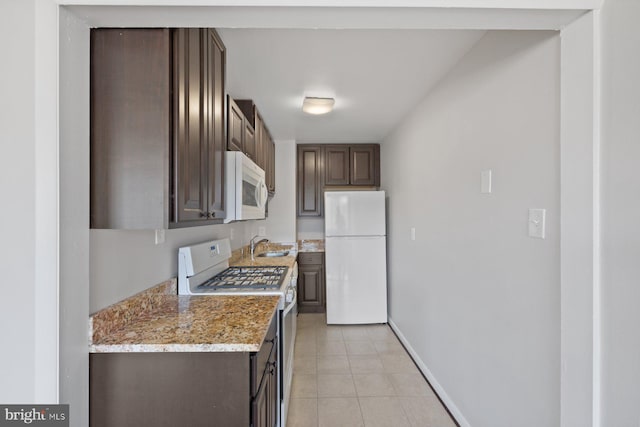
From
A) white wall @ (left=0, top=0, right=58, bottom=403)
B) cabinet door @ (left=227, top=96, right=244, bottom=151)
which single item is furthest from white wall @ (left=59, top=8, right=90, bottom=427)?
cabinet door @ (left=227, top=96, right=244, bottom=151)

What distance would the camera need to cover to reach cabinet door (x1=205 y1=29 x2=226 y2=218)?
1472 millimetres

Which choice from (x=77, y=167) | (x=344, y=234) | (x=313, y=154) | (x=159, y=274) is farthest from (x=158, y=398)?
(x=313, y=154)

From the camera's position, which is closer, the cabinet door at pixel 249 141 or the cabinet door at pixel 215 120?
the cabinet door at pixel 215 120

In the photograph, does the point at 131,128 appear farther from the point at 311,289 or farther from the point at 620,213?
the point at 311,289

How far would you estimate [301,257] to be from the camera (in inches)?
164

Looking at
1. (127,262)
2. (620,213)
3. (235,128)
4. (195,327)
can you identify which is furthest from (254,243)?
(620,213)

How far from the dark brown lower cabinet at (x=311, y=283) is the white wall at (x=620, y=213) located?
3349 mm

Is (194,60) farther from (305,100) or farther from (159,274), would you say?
(305,100)

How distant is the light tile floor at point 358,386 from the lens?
2096 millimetres

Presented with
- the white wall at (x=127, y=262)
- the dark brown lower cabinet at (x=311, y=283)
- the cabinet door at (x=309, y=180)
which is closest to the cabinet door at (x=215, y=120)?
the white wall at (x=127, y=262)

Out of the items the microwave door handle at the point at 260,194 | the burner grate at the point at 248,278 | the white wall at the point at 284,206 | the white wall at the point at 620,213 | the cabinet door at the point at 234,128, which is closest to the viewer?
the white wall at the point at 620,213

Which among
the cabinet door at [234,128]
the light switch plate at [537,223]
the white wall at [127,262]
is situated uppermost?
the cabinet door at [234,128]

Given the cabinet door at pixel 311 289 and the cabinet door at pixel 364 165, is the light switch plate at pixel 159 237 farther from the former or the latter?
the cabinet door at pixel 364 165

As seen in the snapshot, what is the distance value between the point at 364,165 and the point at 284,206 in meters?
1.20
